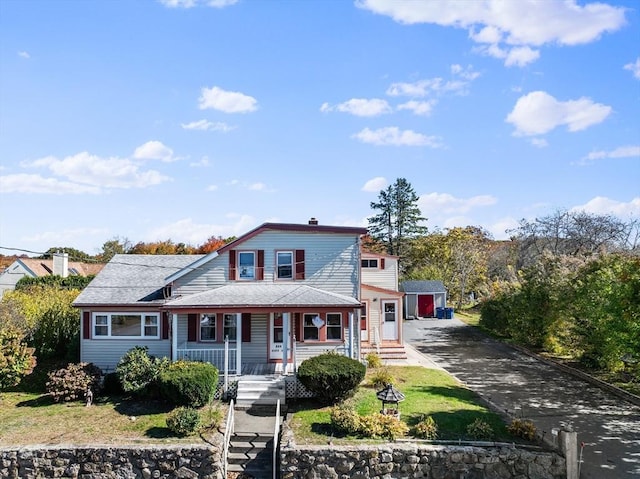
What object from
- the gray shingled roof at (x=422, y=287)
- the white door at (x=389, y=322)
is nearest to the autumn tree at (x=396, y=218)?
the gray shingled roof at (x=422, y=287)

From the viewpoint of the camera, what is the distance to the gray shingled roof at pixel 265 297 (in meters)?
18.6

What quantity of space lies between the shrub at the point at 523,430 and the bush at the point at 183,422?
9.32m

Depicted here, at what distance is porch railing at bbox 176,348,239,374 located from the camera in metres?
18.9

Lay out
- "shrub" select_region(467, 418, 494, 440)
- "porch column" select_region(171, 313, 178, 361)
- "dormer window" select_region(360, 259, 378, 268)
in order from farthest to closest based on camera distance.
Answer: "dormer window" select_region(360, 259, 378, 268) → "porch column" select_region(171, 313, 178, 361) → "shrub" select_region(467, 418, 494, 440)

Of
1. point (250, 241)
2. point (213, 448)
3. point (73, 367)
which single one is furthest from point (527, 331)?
point (73, 367)

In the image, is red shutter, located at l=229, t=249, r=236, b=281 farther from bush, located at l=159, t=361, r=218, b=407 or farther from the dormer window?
the dormer window

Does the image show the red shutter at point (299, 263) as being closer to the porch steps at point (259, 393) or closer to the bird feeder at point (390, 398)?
the porch steps at point (259, 393)

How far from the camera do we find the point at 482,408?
52.2 feet

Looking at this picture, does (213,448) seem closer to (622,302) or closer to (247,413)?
(247,413)

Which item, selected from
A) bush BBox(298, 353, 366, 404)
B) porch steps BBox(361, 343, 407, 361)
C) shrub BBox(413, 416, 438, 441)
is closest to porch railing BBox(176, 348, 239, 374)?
bush BBox(298, 353, 366, 404)

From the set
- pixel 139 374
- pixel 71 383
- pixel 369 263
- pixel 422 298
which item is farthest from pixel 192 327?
pixel 422 298

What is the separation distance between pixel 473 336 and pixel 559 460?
19944mm

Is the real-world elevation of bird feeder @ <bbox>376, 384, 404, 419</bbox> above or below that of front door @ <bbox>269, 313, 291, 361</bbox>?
below

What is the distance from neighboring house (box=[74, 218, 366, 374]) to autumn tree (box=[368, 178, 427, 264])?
39.0m
